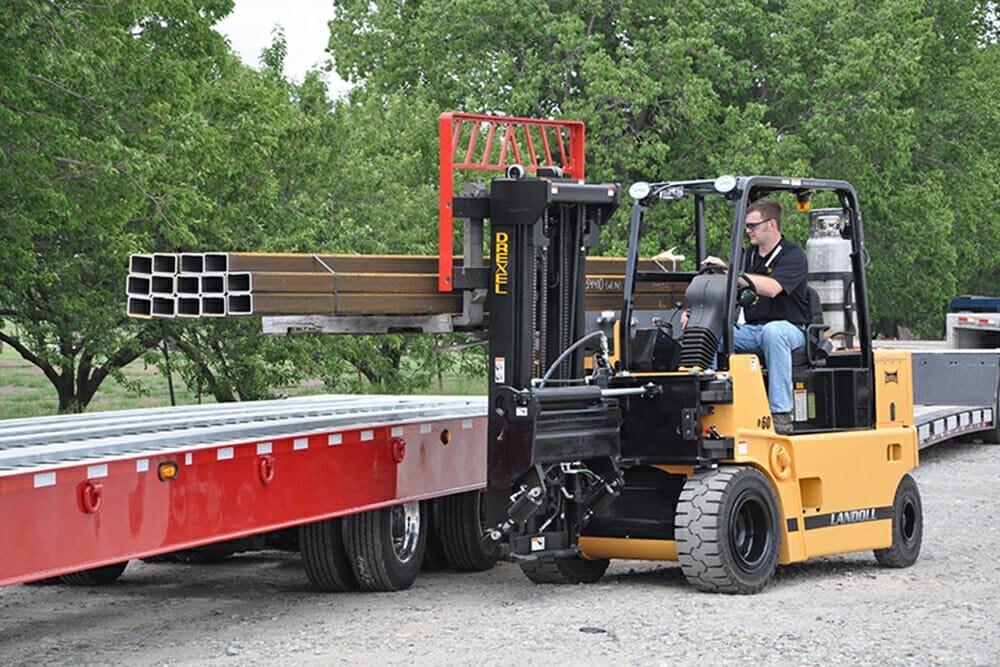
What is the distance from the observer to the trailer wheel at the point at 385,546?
10844 mm

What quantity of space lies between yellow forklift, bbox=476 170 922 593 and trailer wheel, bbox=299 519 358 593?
1.23 meters

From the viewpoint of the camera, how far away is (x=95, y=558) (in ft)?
26.5

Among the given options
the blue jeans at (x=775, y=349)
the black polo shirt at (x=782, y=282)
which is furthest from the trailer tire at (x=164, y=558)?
the black polo shirt at (x=782, y=282)

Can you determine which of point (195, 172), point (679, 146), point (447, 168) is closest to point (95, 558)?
point (447, 168)

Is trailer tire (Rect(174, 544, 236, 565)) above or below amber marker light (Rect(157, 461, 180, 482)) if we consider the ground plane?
below

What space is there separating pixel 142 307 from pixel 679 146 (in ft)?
101

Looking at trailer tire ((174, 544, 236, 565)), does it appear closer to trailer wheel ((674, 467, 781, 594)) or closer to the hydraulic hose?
the hydraulic hose

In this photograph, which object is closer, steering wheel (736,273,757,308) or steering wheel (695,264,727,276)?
steering wheel (736,273,757,308)

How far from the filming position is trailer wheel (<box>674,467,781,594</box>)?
10219 millimetres

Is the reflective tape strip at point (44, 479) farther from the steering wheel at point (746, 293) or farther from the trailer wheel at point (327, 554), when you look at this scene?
the steering wheel at point (746, 293)

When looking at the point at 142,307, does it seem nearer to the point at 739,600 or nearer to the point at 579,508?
the point at 579,508

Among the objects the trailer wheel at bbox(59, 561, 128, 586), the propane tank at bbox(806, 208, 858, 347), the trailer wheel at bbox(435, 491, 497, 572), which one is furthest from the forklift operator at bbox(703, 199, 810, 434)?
A: the trailer wheel at bbox(59, 561, 128, 586)

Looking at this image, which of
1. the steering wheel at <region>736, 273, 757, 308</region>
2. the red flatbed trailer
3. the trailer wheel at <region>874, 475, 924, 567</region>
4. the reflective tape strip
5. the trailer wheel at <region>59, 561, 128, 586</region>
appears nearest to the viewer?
the reflective tape strip

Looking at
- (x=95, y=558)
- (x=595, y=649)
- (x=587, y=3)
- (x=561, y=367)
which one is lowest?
(x=595, y=649)
